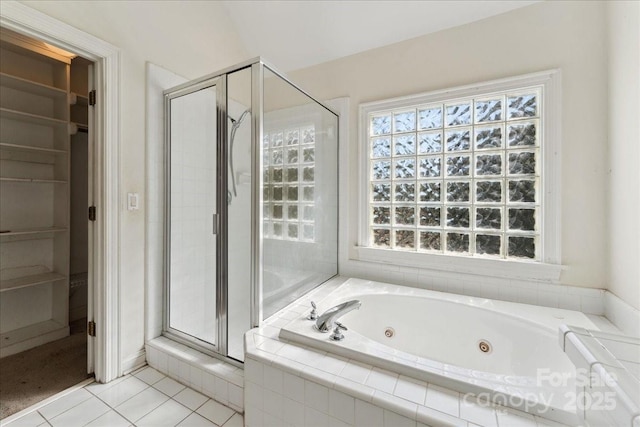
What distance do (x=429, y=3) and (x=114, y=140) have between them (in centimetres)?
217

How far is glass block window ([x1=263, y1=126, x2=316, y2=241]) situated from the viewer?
62.7 inches

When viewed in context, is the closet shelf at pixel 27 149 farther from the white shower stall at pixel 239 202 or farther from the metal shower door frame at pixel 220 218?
the metal shower door frame at pixel 220 218

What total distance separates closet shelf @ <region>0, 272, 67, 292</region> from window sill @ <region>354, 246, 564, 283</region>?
2407 millimetres

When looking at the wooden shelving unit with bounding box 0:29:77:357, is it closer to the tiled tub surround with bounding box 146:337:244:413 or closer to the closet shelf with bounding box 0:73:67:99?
the closet shelf with bounding box 0:73:67:99

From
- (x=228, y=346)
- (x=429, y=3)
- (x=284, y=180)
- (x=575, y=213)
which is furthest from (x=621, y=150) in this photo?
(x=228, y=346)

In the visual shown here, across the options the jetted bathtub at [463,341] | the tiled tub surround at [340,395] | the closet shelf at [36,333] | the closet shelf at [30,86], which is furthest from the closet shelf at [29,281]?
the jetted bathtub at [463,341]

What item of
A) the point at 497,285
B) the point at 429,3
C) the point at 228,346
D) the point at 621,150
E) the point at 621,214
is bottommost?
the point at 228,346

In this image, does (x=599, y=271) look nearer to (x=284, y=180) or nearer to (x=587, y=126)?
(x=587, y=126)

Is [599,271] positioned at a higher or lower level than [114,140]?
lower

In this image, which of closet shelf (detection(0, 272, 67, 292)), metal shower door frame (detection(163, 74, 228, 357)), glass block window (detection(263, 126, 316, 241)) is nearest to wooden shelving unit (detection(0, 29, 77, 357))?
closet shelf (detection(0, 272, 67, 292))

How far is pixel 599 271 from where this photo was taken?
155 cm

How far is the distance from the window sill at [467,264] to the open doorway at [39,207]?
2.12 meters

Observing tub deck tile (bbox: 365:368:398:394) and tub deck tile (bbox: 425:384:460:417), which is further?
tub deck tile (bbox: 365:368:398:394)

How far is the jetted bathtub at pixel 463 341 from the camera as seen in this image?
0.92m
